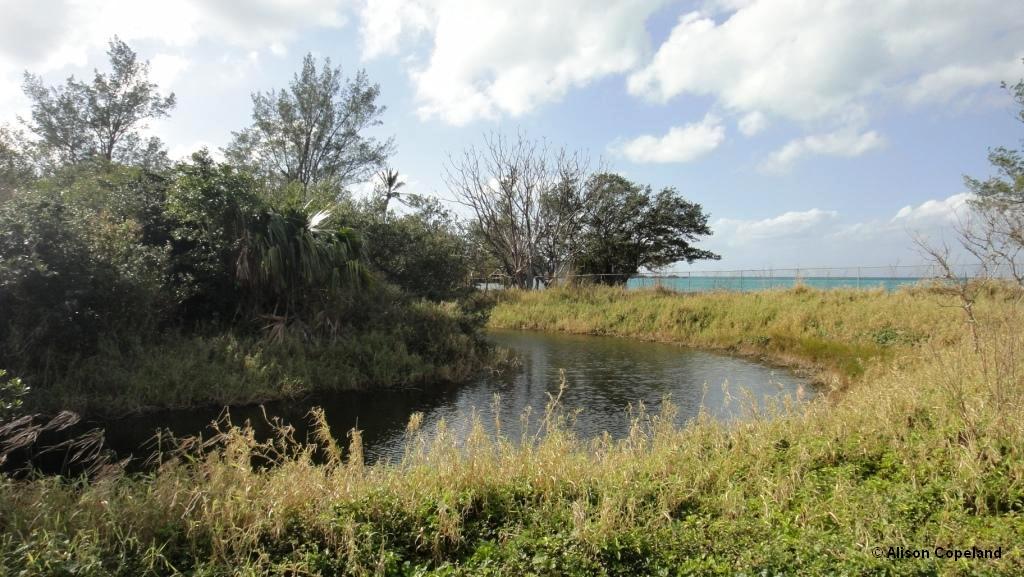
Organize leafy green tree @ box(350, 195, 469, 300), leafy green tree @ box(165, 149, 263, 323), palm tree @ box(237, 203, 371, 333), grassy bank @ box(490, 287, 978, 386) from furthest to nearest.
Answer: leafy green tree @ box(350, 195, 469, 300), grassy bank @ box(490, 287, 978, 386), palm tree @ box(237, 203, 371, 333), leafy green tree @ box(165, 149, 263, 323)

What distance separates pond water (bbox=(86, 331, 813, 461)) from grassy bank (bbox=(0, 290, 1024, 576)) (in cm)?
180

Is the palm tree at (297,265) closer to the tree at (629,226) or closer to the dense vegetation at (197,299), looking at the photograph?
the dense vegetation at (197,299)

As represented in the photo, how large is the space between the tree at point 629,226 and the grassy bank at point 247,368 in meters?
27.2

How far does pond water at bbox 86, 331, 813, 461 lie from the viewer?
9.59 meters

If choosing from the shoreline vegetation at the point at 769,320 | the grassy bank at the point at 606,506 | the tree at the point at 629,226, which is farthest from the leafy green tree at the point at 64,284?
the tree at the point at 629,226

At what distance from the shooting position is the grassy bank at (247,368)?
10352 mm

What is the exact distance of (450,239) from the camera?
25.0 m

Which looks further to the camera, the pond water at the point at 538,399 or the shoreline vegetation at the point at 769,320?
the shoreline vegetation at the point at 769,320

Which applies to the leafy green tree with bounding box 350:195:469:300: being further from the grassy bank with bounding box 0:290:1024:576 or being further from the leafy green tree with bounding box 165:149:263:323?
the grassy bank with bounding box 0:290:1024:576

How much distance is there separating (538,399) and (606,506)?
8.33 metres

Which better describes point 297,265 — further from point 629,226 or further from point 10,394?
point 629,226

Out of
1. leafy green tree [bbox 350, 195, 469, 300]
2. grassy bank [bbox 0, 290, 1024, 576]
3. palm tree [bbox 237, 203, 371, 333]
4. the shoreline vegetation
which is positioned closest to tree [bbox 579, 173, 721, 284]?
the shoreline vegetation

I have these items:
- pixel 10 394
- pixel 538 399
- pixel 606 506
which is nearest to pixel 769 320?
pixel 538 399

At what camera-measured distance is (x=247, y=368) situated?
1212 centimetres
